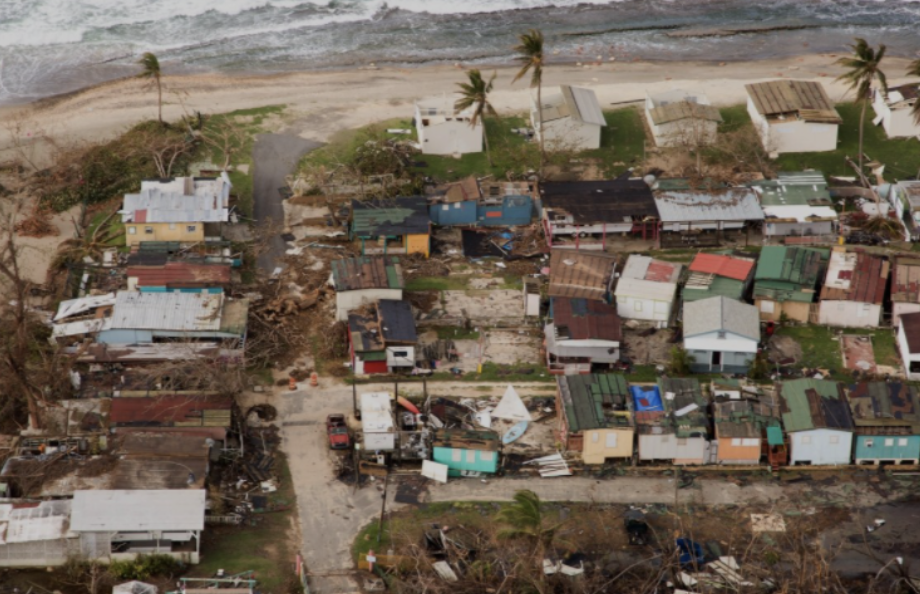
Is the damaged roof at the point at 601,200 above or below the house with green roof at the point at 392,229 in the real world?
above

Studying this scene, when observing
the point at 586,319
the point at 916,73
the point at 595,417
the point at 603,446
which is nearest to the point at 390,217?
the point at 586,319

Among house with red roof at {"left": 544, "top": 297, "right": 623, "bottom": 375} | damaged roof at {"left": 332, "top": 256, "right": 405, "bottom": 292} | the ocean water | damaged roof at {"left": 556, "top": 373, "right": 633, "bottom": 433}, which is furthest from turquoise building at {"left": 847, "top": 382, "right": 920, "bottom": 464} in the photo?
the ocean water

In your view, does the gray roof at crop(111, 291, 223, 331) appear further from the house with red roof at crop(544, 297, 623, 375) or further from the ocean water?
the ocean water

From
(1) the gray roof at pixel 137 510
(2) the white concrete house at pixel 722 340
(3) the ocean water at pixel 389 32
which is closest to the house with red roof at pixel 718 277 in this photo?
(2) the white concrete house at pixel 722 340

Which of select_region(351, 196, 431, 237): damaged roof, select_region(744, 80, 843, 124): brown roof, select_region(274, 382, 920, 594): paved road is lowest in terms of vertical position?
select_region(274, 382, 920, 594): paved road

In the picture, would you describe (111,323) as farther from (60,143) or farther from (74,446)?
(60,143)

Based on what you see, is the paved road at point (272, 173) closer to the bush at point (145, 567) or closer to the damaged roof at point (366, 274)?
the damaged roof at point (366, 274)
